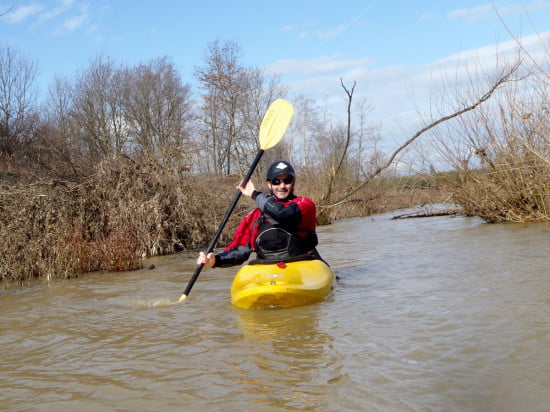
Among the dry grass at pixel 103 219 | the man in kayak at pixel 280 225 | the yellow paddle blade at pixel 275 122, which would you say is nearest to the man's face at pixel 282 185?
the man in kayak at pixel 280 225

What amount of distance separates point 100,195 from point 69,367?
6.07 m

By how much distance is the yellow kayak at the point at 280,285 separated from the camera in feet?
13.8

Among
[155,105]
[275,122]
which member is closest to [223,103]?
[155,105]

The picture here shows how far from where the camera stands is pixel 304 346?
3254mm

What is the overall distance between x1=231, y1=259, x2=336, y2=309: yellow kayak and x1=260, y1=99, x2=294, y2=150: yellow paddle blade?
1.74 meters

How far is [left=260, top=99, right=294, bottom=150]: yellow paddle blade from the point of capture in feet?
19.0

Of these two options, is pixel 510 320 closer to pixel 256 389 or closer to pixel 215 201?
pixel 256 389

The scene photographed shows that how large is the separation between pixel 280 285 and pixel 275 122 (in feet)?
7.48

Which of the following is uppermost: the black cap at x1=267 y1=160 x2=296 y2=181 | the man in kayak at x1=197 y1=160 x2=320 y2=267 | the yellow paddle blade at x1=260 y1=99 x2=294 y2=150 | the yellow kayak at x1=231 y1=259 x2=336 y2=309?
the yellow paddle blade at x1=260 y1=99 x2=294 y2=150

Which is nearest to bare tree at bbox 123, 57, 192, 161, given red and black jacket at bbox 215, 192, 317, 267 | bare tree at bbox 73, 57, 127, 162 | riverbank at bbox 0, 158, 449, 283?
bare tree at bbox 73, 57, 127, 162

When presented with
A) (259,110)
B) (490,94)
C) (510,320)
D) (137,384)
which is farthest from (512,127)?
(259,110)

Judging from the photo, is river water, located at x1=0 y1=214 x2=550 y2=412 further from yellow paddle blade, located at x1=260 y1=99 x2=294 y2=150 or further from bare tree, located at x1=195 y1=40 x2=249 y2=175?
bare tree, located at x1=195 y1=40 x2=249 y2=175

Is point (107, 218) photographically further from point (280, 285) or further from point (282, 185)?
point (280, 285)

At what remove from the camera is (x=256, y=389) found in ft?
8.42
